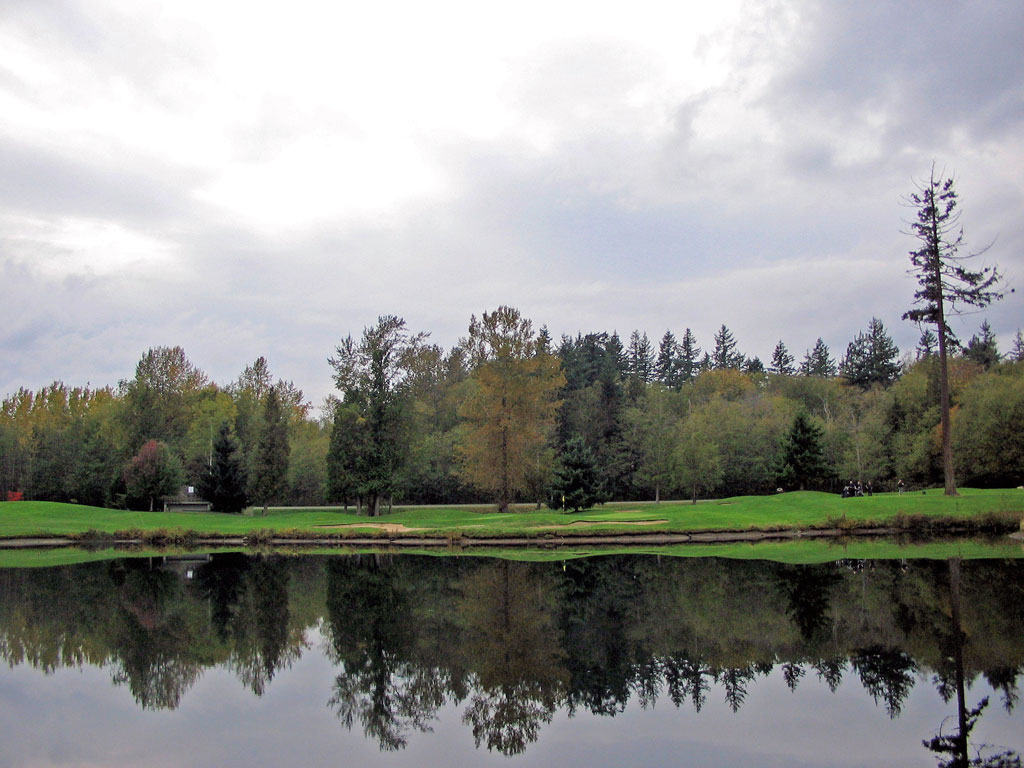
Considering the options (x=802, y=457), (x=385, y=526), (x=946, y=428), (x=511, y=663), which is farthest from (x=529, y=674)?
(x=802, y=457)

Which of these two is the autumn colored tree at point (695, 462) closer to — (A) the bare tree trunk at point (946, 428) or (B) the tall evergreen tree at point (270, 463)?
(A) the bare tree trunk at point (946, 428)

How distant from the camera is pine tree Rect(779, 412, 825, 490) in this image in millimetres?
49594

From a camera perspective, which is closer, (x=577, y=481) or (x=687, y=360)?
(x=577, y=481)

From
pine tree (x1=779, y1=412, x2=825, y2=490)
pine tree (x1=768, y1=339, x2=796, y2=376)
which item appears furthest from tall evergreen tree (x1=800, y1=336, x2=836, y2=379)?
pine tree (x1=779, y1=412, x2=825, y2=490)

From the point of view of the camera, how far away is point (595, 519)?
3700 centimetres

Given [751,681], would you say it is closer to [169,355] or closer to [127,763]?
[127,763]

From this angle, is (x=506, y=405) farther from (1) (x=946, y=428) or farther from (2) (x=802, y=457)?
(1) (x=946, y=428)

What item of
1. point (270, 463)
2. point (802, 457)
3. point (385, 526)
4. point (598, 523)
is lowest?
point (385, 526)

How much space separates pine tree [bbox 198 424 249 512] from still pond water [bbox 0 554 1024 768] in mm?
32872

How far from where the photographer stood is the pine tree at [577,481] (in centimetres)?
4459

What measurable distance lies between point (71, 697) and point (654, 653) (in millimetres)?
8629

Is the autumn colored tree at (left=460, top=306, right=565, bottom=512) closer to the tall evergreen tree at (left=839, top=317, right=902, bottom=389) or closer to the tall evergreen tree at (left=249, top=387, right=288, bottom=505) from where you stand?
the tall evergreen tree at (left=249, top=387, right=288, bottom=505)

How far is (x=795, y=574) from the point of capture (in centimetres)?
2050

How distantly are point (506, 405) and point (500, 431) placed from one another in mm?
1785
